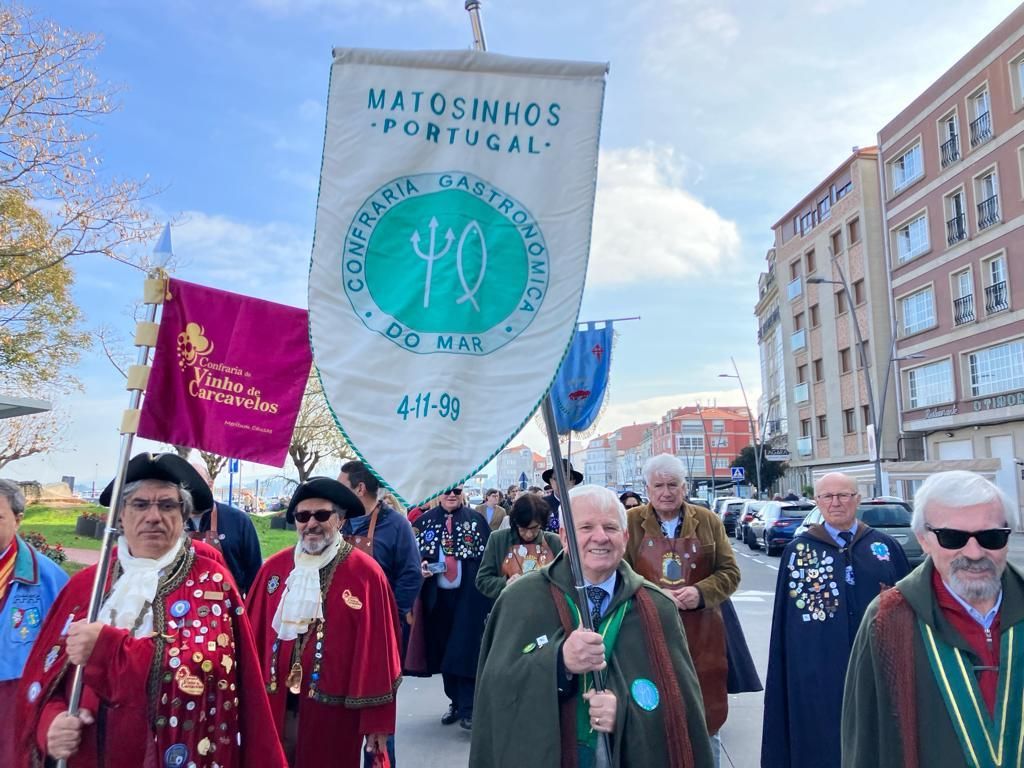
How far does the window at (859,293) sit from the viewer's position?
42.1 meters

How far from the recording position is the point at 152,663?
2.86 metres

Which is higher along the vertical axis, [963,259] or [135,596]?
[963,259]

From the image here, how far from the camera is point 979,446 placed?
107 feet

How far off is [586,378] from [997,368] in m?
28.7

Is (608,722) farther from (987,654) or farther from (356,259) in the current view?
(356,259)

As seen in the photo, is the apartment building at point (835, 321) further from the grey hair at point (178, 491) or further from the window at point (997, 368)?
the grey hair at point (178, 491)

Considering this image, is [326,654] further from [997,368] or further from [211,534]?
[997,368]

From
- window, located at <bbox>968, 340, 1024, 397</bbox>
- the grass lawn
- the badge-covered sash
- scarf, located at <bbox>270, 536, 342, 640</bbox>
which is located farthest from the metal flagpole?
window, located at <bbox>968, 340, 1024, 397</bbox>

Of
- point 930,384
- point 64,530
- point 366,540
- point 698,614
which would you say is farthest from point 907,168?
point 366,540

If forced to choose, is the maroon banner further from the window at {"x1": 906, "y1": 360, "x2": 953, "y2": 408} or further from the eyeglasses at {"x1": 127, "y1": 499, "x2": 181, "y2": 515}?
the window at {"x1": 906, "y1": 360, "x2": 953, "y2": 408}

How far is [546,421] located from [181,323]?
2.35m

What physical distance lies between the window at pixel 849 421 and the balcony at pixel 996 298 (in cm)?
1198

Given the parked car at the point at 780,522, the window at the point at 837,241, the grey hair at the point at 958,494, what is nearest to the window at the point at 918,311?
the window at the point at 837,241

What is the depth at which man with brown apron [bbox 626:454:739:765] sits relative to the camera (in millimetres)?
4762
